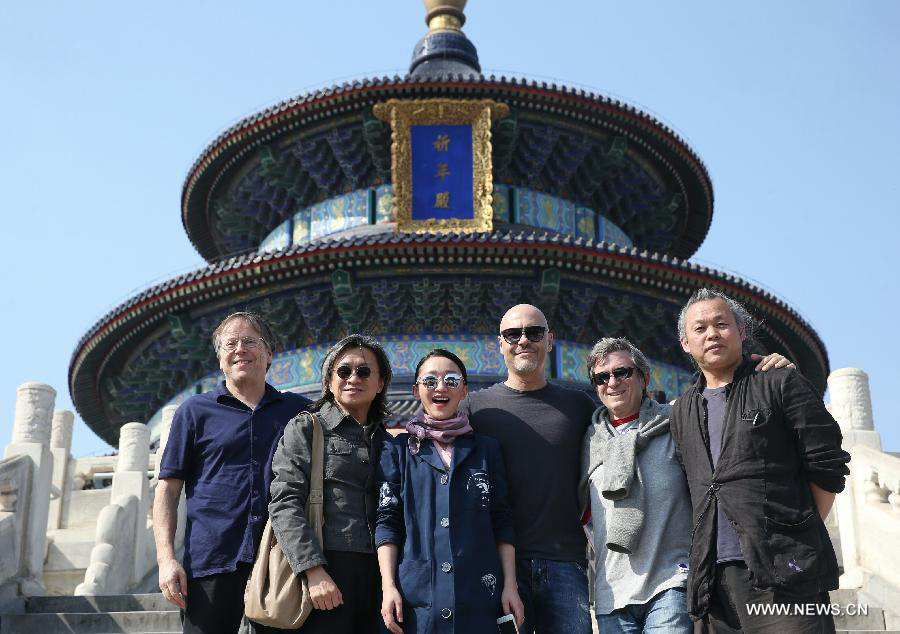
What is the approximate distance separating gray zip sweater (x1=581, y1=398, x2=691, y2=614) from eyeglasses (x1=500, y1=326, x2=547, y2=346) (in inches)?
22.0

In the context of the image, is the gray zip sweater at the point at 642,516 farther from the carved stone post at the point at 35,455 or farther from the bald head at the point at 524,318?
the carved stone post at the point at 35,455

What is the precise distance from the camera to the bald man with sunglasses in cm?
480

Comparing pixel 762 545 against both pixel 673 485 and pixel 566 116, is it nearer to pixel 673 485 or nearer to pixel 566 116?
pixel 673 485

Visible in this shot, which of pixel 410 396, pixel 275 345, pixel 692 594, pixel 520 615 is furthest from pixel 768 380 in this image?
pixel 410 396

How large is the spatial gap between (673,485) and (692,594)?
0.50 meters

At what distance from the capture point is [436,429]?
16.0 feet

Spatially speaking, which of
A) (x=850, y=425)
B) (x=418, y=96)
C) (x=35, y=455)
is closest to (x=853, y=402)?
(x=850, y=425)

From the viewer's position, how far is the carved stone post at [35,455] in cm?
968

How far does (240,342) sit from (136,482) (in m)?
6.87

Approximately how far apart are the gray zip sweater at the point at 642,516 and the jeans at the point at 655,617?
0.03 meters

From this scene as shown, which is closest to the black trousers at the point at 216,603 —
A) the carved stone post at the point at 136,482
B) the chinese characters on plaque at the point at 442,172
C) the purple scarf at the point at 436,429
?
the purple scarf at the point at 436,429

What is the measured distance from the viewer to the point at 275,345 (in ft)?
17.8

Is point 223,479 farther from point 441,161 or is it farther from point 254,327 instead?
point 441,161

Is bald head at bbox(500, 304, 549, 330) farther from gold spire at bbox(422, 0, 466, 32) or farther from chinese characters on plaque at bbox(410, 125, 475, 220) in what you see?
gold spire at bbox(422, 0, 466, 32)
